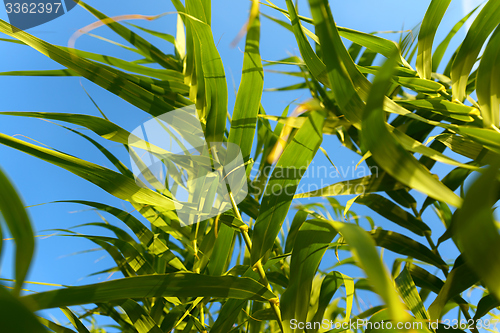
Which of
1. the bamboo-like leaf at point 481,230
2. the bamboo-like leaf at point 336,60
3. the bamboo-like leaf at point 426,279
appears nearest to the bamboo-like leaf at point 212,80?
the bamboo-like leaf at point 336,60

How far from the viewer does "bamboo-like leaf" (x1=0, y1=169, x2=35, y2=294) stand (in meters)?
0.12

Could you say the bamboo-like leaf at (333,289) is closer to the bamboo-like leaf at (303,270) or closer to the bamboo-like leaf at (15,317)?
the bamboo-like leaf at (303,270)

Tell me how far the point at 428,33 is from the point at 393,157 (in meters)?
0.26

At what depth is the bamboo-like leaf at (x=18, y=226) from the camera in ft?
0.39

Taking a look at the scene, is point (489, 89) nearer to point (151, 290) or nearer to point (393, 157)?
point (393, 157)

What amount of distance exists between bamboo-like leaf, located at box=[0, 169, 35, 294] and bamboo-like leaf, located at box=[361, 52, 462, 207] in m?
0.19

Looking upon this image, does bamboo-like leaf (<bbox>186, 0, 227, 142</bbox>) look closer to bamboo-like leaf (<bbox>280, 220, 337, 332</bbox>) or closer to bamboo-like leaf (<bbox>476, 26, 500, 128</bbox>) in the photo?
bamboo-like leaf (<bbox>280, 220, 337, 332</bbox>)

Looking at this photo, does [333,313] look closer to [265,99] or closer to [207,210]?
[207,210]

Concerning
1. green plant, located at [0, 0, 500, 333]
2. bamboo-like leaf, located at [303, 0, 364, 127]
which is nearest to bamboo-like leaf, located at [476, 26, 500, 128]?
green plant, located at [0, 0, 500, 333]

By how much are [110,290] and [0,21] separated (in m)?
0.27

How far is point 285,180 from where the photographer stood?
23 centimetres

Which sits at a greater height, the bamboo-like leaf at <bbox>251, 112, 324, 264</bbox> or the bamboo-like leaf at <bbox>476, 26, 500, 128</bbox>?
the bamboo-like leaf at <bbox>476, 26, 500, 128</bbox>

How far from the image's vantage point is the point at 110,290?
158mm

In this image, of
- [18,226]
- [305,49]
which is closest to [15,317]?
[18,226]
